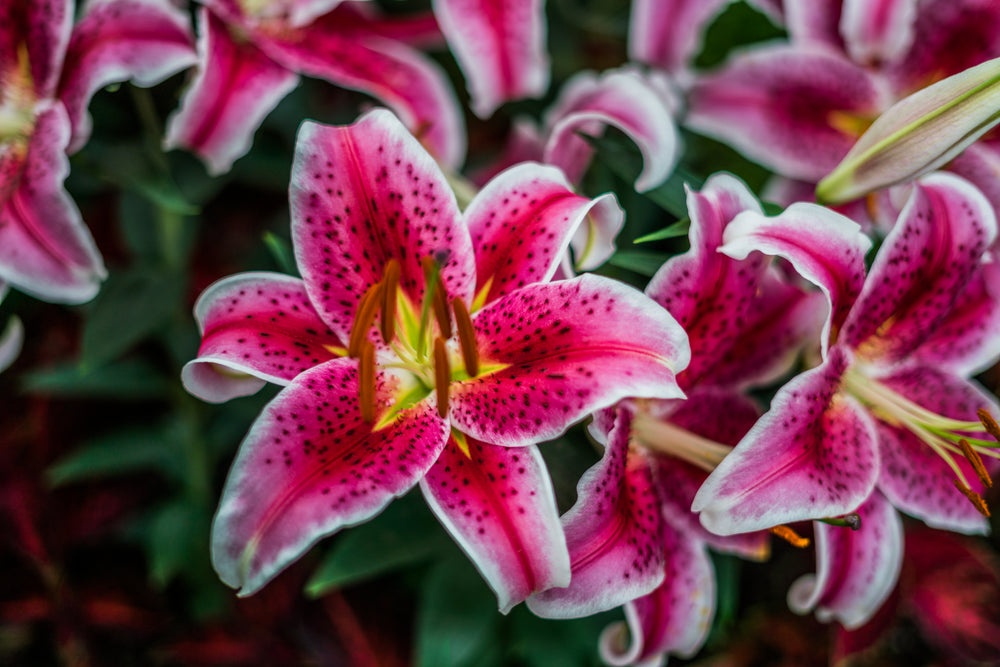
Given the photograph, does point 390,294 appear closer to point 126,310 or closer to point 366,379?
point 366,379

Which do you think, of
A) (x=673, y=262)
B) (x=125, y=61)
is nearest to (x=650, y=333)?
(x=673, y=262)

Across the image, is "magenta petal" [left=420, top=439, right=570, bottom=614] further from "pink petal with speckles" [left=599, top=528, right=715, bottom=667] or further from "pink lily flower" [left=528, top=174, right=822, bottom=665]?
"pink petal with speckles" [left=599, top=528, right=715, bottom=667]

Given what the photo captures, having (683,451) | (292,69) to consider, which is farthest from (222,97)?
(683,451)

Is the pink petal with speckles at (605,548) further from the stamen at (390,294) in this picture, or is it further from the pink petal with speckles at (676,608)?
the stamen at (390,294)

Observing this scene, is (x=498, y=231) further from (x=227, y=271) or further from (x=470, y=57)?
(x=227, y=271)

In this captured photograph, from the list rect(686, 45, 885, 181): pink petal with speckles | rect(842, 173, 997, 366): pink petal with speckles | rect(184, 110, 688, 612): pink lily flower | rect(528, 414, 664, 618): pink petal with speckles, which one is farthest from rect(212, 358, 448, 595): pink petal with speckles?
rect(686, 45, 885, 181): pink petal with speckles

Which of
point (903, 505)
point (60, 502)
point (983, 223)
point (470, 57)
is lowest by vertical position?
point (60, 502)

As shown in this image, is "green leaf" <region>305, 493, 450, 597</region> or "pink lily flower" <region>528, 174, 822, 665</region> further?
"green leaf" <region>305, 493, 450, 597</region>
